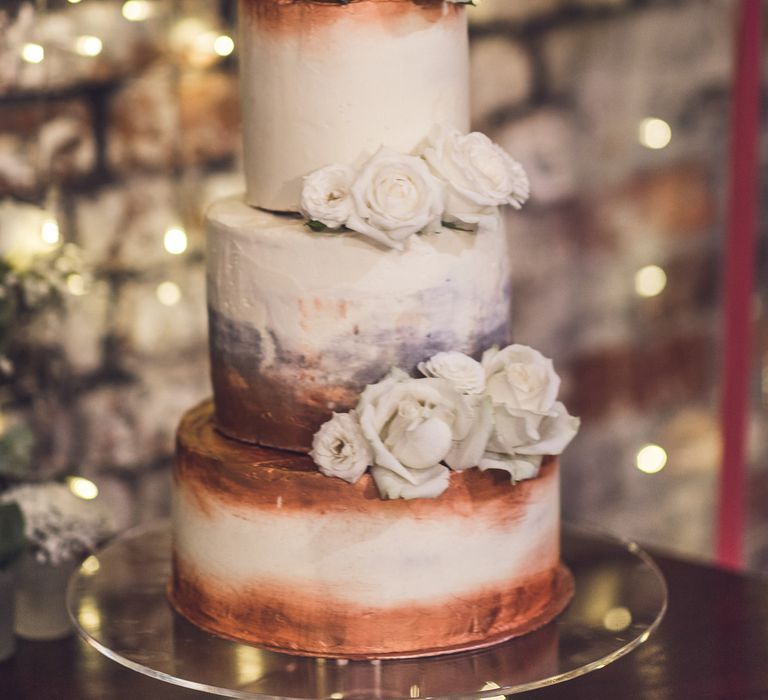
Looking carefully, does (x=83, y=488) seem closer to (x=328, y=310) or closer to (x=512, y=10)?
(x=328, y=310)

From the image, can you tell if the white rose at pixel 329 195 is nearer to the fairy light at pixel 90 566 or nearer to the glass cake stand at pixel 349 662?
the glass cake stand at pixel 349 662

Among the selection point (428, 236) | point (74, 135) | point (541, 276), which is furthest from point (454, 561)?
point (541, 276)

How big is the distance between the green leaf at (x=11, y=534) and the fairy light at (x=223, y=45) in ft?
2.54

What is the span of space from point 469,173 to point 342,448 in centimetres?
31

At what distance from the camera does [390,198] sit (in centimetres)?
131

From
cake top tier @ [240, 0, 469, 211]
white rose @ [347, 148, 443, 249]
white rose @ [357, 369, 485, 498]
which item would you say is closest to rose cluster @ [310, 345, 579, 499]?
white rose @ [357, 369, 485, 498]

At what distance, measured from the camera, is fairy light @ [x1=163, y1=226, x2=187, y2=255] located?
2.01 m

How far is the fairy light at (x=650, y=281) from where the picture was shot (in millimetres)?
Result: 2492

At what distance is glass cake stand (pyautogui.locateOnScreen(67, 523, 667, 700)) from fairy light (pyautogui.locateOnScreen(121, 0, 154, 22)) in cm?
78

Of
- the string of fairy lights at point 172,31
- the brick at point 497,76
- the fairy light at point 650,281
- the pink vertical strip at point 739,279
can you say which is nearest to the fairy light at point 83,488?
the string of fairy lights at point 172,31

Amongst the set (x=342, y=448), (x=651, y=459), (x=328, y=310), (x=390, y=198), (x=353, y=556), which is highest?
(x=390, y=198)

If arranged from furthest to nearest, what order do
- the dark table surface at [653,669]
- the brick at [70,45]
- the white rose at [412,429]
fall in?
1. the brick at [70,45]
2. the dark table surface at [653,669]
3. the white rose at [412,429]

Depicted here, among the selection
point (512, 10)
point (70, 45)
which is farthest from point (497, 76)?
point (70, 45)

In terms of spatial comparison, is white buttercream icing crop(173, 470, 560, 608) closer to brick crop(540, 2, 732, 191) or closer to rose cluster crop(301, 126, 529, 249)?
rose cluster crop(301, 126, 529, 249)
